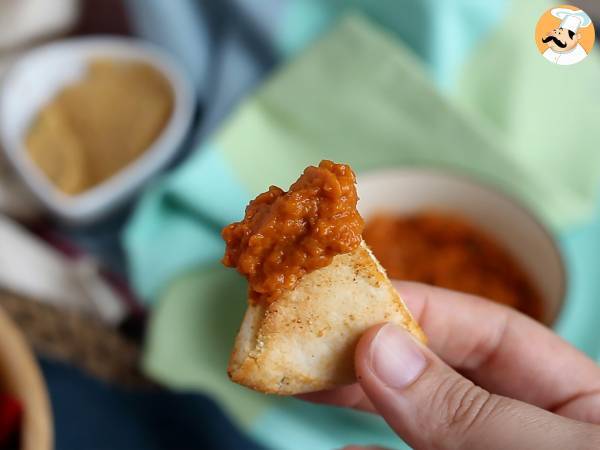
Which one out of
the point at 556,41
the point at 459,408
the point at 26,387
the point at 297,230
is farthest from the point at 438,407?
the point at 26,387

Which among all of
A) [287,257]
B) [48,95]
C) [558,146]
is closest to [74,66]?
[48,95]

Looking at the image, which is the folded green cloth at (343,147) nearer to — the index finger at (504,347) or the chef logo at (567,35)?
the index finger at (504,347)

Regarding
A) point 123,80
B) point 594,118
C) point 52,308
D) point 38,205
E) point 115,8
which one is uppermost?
point 115,8

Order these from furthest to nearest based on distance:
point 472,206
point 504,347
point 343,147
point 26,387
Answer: point 343,147
point 472,206
point 26,387
point 504,347

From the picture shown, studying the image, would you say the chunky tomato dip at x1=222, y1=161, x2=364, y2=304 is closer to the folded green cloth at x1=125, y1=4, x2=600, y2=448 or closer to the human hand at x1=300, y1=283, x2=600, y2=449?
the human hand at x1=300, y1=283, x2=600, y2=449

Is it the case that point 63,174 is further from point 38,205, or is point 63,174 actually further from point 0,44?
point 0,44

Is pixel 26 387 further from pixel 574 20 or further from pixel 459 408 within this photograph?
pixel 574 20
